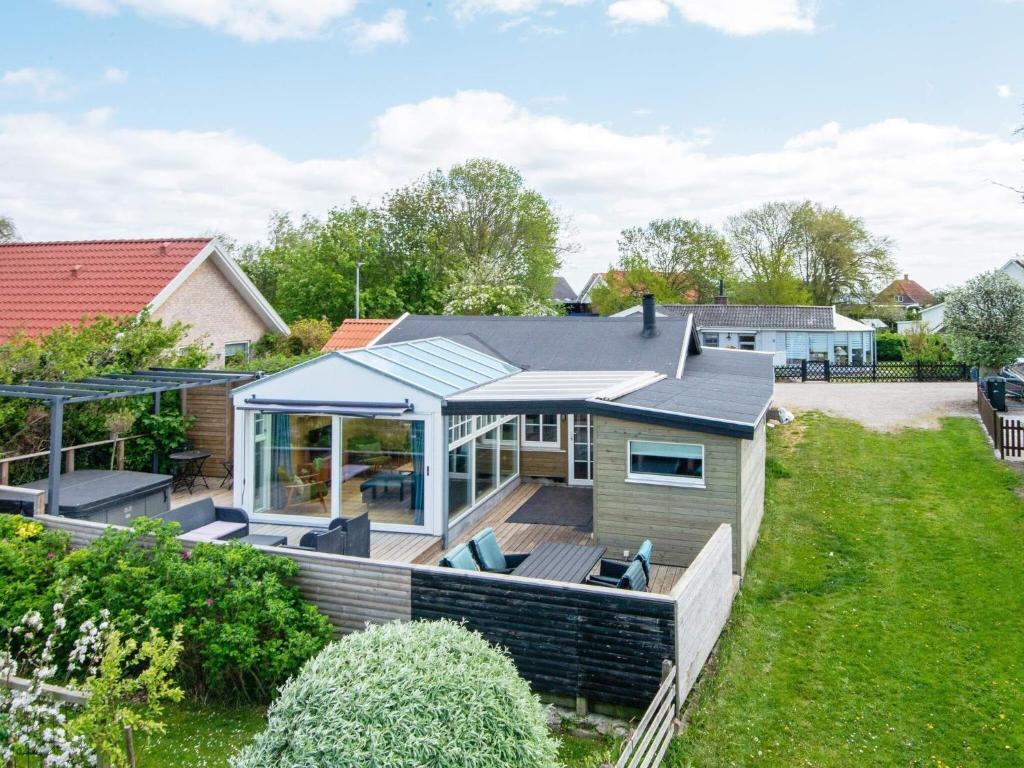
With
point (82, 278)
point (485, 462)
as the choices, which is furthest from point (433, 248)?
point (485, 462)

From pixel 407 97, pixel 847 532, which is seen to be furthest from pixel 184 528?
pixel 407 97

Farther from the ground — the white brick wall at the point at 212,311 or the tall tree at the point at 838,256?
the tall tree at the point at 838,256

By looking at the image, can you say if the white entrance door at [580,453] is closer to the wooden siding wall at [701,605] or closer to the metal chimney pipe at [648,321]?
the metal chimney pipe at [648,321]

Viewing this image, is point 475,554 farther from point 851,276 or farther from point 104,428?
point 851,276

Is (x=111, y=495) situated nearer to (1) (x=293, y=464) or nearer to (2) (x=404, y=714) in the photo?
(1) (x=293, y=464)

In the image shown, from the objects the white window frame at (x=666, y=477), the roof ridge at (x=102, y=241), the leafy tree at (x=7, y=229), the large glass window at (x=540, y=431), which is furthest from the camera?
the leafy tree at (x=7, y=229)

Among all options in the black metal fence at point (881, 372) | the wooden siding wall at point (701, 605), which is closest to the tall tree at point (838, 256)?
the black metal fence at point (881, 372)
